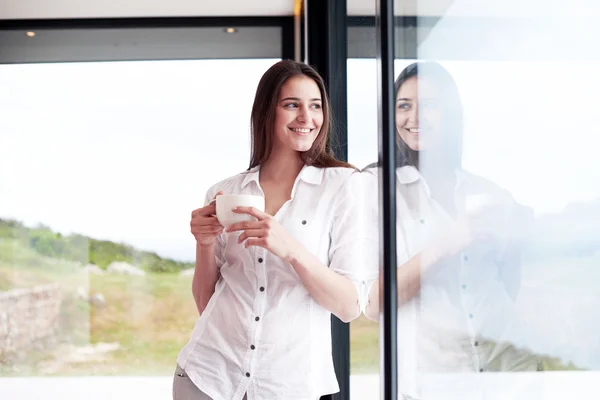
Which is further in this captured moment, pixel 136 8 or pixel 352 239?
pixel 136 8

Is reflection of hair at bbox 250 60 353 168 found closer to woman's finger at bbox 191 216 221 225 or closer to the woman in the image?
the woman

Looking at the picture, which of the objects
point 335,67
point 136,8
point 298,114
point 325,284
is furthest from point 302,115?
point 136,8

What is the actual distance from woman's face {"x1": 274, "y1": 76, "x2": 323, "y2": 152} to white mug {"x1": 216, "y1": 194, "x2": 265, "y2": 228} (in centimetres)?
17

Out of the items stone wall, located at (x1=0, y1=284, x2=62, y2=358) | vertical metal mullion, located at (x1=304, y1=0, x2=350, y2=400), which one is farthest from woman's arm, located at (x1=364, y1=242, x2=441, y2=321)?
stone wall, located at (x1=0, y1=284, x2=62, y2=358)

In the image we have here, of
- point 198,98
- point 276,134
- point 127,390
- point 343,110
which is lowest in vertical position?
point 127,390

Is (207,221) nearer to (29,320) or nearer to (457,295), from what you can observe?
(457,295)

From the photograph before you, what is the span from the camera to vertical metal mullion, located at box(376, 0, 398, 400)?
97 cm

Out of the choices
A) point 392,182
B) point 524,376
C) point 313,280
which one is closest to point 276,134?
point 313,280

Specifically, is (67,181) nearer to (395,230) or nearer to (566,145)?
(395,230)

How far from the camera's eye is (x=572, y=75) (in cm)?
38

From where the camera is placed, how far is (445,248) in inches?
26.7

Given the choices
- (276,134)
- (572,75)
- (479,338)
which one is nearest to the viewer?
(572,75)

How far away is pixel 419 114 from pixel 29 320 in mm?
3177

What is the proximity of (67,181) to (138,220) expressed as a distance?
41 centimetres
